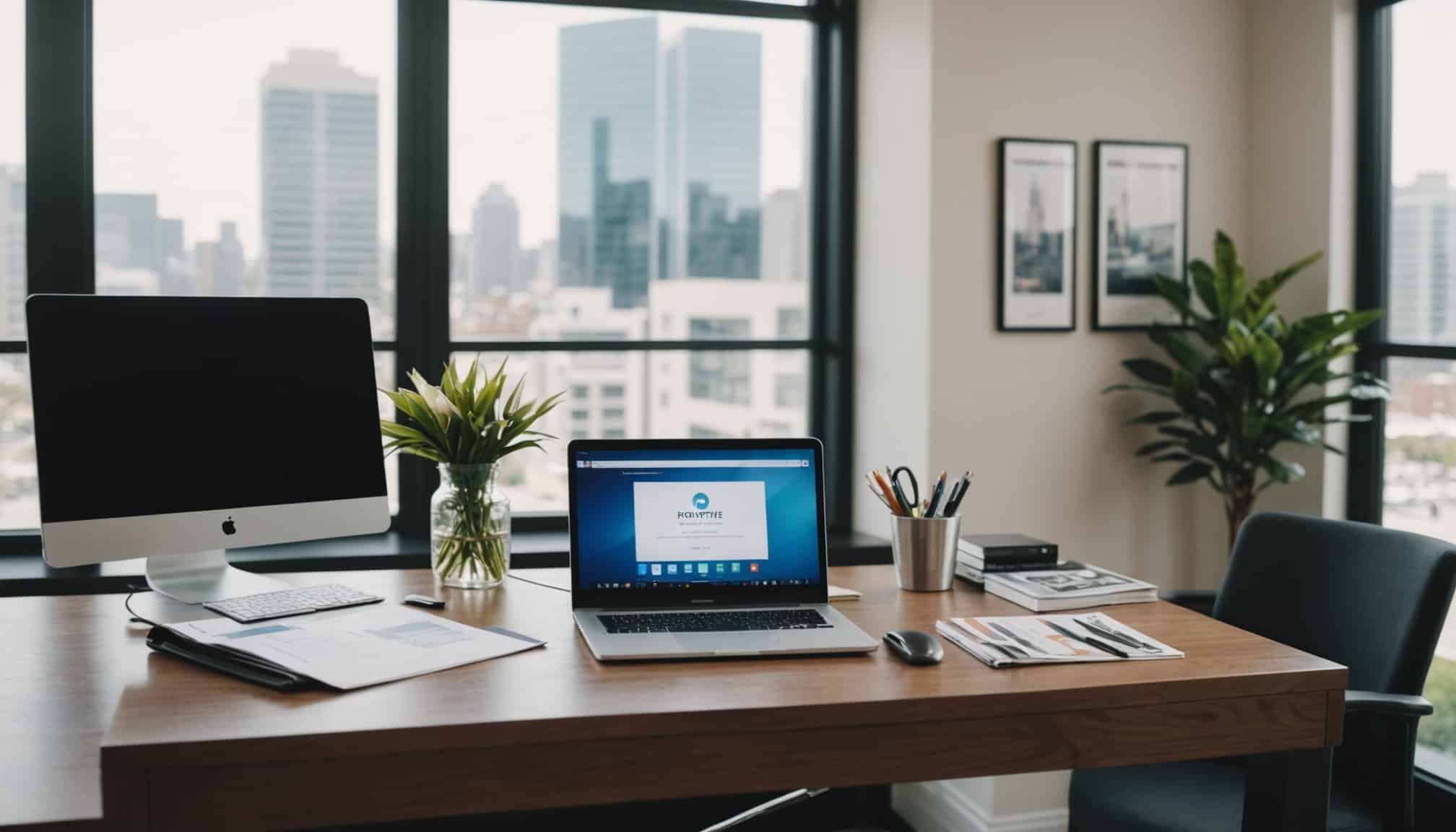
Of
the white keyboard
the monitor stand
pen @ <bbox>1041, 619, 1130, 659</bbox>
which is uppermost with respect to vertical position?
the monitor stand

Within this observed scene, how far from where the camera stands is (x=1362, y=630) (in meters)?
2.11

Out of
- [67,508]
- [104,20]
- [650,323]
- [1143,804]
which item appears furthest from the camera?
[650,323]

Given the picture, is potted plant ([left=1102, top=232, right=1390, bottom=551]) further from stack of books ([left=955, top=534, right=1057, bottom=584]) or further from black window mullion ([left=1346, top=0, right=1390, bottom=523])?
stack of books ([left=955, top=534, right=1057, bottom=584])

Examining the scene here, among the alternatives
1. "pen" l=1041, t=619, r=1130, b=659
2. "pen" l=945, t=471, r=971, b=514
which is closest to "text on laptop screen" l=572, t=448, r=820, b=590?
"pen" l=945, t=471, r=971, b=514

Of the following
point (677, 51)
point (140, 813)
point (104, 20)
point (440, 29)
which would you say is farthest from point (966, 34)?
point (140, 813)

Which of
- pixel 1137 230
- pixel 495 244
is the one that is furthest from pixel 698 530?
pixel 1137 230

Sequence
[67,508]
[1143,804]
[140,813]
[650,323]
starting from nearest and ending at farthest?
[140,813], [67,508], [1143,804], [650,323]

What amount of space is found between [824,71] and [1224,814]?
2.41 meters

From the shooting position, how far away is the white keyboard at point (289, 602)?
190 cm

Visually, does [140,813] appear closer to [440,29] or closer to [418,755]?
[418,755]

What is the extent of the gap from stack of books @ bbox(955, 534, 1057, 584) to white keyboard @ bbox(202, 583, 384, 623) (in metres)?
1.04

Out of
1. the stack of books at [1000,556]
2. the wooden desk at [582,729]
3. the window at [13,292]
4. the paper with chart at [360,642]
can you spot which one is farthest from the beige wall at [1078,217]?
the window at [13,292]

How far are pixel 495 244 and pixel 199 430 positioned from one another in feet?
4.74

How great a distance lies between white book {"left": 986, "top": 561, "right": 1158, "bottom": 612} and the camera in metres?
2.03
